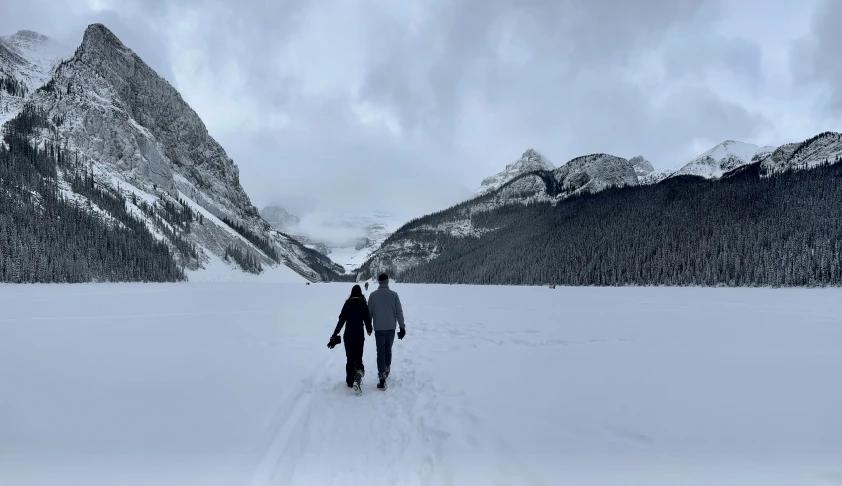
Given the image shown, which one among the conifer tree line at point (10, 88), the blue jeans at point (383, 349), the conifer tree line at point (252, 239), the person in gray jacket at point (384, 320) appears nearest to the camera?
the blue jeans at point (383, 349)

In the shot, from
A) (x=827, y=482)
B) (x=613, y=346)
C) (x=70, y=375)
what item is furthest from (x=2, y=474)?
(x=613, y=346)

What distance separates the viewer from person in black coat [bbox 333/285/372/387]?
8.87m

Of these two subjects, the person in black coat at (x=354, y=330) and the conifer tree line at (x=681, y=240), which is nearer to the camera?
the person in black coat at (x=354, y=330)

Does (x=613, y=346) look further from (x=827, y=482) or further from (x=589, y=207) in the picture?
(x=589, y=207)

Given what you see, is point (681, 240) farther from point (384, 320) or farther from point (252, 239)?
point (252, 239)

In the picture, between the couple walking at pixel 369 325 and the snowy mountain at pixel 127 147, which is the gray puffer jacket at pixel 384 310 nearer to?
the couple walking at pixel 369 325

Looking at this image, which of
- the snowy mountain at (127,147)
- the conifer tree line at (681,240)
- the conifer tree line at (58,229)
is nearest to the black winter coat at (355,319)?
the conifer tree line at (58,229)

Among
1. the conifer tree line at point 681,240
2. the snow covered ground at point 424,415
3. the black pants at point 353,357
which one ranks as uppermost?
the conifer tree line at point 681,240

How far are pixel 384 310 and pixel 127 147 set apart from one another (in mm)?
166076

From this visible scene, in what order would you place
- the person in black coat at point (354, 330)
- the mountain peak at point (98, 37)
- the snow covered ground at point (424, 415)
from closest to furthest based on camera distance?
the snow covered ground at point (424, 415), the person in black coat at point (354, 330), the mountain peak at point (98, 37)

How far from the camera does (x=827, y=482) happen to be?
14.4 feet

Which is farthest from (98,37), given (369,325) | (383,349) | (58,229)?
(383,349)

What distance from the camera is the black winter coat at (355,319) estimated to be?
29.1 ft

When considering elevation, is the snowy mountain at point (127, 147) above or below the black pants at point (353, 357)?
above
